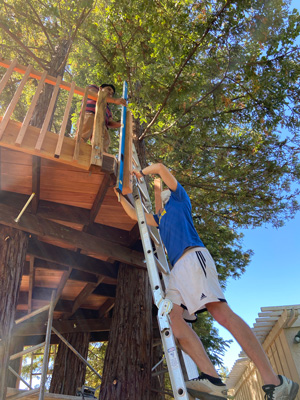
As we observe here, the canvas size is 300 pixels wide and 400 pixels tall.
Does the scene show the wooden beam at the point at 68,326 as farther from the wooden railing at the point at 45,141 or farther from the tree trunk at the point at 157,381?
the wooden railing at the point at 45,141

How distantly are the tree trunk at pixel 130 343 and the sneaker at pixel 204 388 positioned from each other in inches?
91.6

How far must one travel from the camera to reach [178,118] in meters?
6.50

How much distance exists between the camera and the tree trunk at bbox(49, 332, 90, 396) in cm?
687

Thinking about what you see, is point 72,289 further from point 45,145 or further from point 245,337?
point 245,337

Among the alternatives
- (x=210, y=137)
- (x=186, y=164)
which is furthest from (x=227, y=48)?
(x=186, y=164)

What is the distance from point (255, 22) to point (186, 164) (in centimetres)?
342

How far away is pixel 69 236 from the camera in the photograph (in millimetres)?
4652

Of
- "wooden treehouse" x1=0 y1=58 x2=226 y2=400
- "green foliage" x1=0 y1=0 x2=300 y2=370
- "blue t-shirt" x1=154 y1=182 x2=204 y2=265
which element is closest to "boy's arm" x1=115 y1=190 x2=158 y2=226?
"wooden treehouse" x1=0 y1=58 x2=226 y2=400

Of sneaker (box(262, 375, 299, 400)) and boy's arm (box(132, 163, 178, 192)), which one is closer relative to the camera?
sneaker (box(262, 375, 299, 400))

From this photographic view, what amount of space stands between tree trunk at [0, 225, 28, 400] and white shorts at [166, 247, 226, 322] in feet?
6.97

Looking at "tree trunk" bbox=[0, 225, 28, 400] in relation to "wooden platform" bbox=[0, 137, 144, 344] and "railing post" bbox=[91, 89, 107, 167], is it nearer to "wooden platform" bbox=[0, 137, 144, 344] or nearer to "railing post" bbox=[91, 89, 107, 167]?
"wooden platform" bbox=[0, 137, 144, 344]

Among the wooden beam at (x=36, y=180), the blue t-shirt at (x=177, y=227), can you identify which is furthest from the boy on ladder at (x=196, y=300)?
the wooden beam at (x=36, y=180)

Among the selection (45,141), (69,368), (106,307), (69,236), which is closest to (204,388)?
(45,141)

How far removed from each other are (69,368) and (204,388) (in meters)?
6.00
